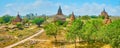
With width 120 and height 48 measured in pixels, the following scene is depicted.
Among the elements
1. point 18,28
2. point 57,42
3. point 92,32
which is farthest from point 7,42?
point 18,28

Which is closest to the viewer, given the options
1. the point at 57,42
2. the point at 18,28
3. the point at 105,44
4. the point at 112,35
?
the point at 112,35

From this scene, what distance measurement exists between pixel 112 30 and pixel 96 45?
17009mm

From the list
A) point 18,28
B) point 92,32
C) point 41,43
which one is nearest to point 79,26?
point 92,32

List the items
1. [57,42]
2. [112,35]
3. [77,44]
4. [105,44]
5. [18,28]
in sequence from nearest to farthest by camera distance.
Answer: [112,35]
[105,44]
[77,44]
[57,42]
[18,28]

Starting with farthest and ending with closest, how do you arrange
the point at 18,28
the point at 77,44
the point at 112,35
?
the point at 18,28
the point at 77,44
the point at 112,35

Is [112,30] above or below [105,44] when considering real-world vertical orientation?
above

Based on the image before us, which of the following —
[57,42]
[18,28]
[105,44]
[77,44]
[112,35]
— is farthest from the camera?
[18,28]

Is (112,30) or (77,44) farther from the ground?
(112,30)

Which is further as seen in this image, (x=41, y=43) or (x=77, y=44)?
(x=41, y=43)

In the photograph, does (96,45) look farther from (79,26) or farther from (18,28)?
(18,28)

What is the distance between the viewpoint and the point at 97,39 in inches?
3086

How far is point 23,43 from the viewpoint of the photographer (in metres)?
86.7

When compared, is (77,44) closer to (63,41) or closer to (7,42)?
(63,41)

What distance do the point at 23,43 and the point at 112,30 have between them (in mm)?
41624
